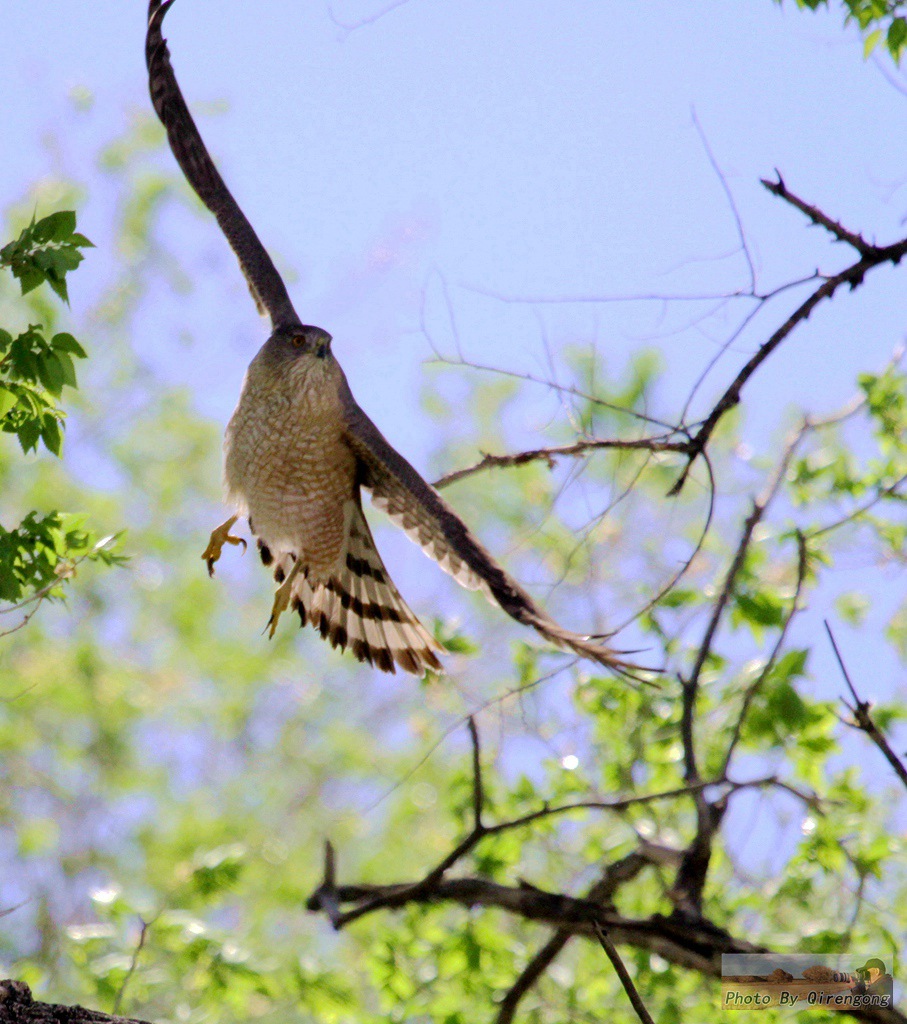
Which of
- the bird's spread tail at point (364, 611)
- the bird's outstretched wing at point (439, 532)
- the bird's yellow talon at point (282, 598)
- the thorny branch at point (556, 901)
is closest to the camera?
the bird's outstretched wing at point (439, 532)

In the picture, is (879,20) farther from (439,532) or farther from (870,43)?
(439,532)

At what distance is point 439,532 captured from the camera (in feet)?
12.5

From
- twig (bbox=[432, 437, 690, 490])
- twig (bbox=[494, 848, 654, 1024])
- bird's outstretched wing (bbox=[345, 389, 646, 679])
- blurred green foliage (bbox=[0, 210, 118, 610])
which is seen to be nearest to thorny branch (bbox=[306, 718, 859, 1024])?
twig (bbox=[494, 848, 654, 1024])

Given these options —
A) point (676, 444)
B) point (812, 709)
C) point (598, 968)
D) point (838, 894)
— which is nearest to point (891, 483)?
point (812, 709)

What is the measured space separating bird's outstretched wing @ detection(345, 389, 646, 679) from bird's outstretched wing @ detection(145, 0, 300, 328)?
586 millimetres

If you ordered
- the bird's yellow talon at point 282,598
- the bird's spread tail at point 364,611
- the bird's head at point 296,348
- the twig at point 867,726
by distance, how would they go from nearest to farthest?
1. the twig at point 867,726
2. the bird's yellow talon at point 282,598
3. the bird's head at point 296,348
4. the bird's spread tail at point 364,611

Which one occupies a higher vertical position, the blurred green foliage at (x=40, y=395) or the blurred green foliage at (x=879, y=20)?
the blurred green foliage at (x=879, y=20)

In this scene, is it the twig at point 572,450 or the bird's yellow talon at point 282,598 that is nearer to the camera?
the twig at point 572,450

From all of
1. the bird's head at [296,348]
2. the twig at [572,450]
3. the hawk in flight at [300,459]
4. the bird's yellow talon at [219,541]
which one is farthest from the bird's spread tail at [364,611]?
the twig at [572,450]

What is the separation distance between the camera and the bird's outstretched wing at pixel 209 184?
4.30m

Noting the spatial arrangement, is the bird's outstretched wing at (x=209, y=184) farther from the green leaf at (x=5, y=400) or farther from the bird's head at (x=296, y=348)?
the green leaf at (x=5, y=400)

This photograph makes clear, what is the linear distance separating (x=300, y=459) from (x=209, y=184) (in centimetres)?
117

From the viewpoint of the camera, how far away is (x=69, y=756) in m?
11.0

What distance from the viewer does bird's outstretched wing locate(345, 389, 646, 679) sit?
3115 mm
